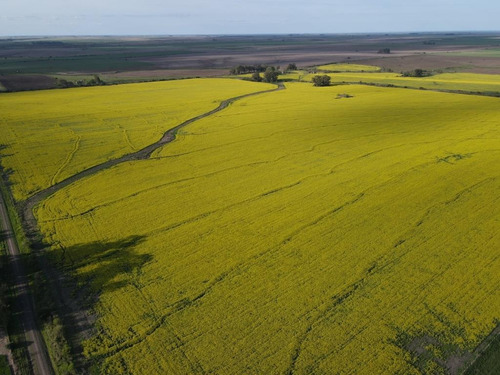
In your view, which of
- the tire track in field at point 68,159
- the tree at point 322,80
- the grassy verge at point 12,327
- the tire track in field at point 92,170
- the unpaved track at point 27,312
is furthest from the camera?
the tree at point 322,80

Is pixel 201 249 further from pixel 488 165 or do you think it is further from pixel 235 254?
pixel 488 165

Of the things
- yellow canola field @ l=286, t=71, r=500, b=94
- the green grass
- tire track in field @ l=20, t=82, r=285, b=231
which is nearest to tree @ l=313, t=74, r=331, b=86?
yellow canola field @ l=286, t=71, r=500, b=94

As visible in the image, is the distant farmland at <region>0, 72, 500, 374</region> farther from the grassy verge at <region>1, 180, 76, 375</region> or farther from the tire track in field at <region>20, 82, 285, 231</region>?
the grassy verge at <region>1, 180, 76, 375</region>

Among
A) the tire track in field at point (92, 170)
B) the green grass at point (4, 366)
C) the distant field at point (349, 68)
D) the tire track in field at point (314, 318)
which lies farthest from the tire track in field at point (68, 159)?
the distant field at point (349, 68)

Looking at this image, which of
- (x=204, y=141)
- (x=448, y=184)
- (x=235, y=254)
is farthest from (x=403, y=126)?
(x=235, y=254)

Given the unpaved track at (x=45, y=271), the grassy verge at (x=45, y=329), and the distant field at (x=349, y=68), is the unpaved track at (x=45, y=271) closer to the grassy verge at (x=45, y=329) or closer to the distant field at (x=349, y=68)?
the grassy verge at (x=45, y=329)

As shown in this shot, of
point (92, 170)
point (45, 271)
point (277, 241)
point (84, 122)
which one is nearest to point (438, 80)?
point (84, 122)

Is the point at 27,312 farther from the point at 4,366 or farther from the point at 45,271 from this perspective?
the point at 45,271
